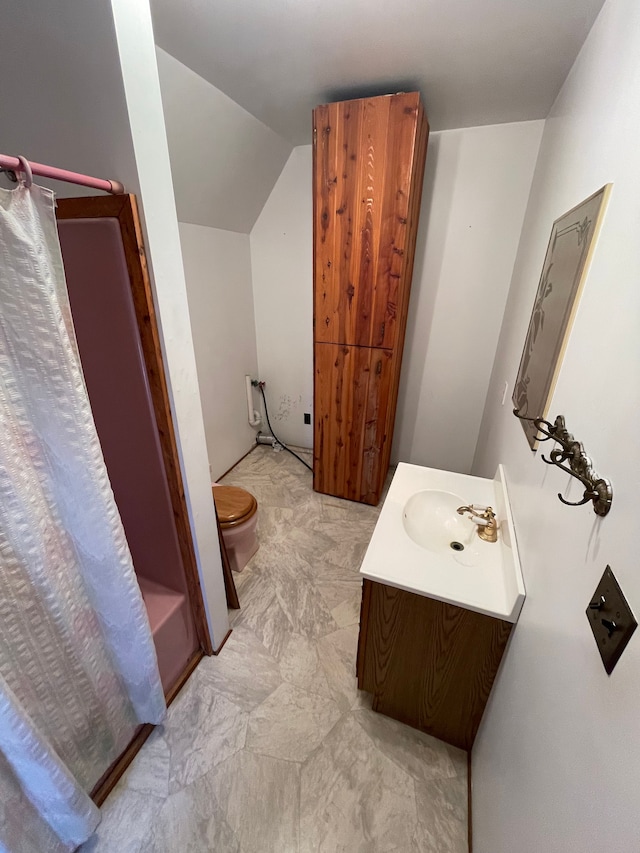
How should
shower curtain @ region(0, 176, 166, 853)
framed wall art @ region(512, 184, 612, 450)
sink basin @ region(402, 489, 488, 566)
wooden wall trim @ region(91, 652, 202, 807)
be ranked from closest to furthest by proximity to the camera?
shower curtain @ region(0, 176, 166, 853) → framed wall art @ region(512, 184, 612, 450) → wooden wall trim @ region(91, 652, 202, 807) → sink basin @ region(402, 489, 488, 566)

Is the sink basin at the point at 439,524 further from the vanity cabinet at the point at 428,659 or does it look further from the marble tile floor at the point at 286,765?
the marble tile floor at the point at 286,765

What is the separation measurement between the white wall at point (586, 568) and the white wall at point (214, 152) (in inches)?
59.5

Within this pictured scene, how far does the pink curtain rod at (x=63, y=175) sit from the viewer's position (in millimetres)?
692

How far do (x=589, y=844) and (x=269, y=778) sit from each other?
1.10 meters

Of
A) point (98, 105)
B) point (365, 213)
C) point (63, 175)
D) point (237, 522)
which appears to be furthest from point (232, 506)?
point (365, 213)

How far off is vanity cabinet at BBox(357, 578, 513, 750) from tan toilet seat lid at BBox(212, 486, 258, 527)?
2.82 ft

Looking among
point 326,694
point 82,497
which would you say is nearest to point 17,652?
point 82,497

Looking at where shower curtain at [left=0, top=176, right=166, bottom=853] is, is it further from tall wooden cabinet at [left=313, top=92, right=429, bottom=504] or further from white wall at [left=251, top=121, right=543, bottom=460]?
white wall at [left=251, top=121, right=543, bottom=460]

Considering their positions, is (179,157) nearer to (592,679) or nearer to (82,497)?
(82,497)

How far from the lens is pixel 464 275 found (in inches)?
91.4

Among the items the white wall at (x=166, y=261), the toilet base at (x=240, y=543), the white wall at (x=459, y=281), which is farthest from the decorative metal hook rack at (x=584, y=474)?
the white wall at (x=459, y=281)

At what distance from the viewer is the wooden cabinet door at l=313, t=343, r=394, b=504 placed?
2199 millimetres

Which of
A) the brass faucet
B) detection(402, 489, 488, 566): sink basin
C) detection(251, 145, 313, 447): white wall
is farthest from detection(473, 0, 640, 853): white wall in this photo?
detection(251, 145, 313, 447): white wall

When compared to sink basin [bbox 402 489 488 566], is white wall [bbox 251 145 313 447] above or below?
above
